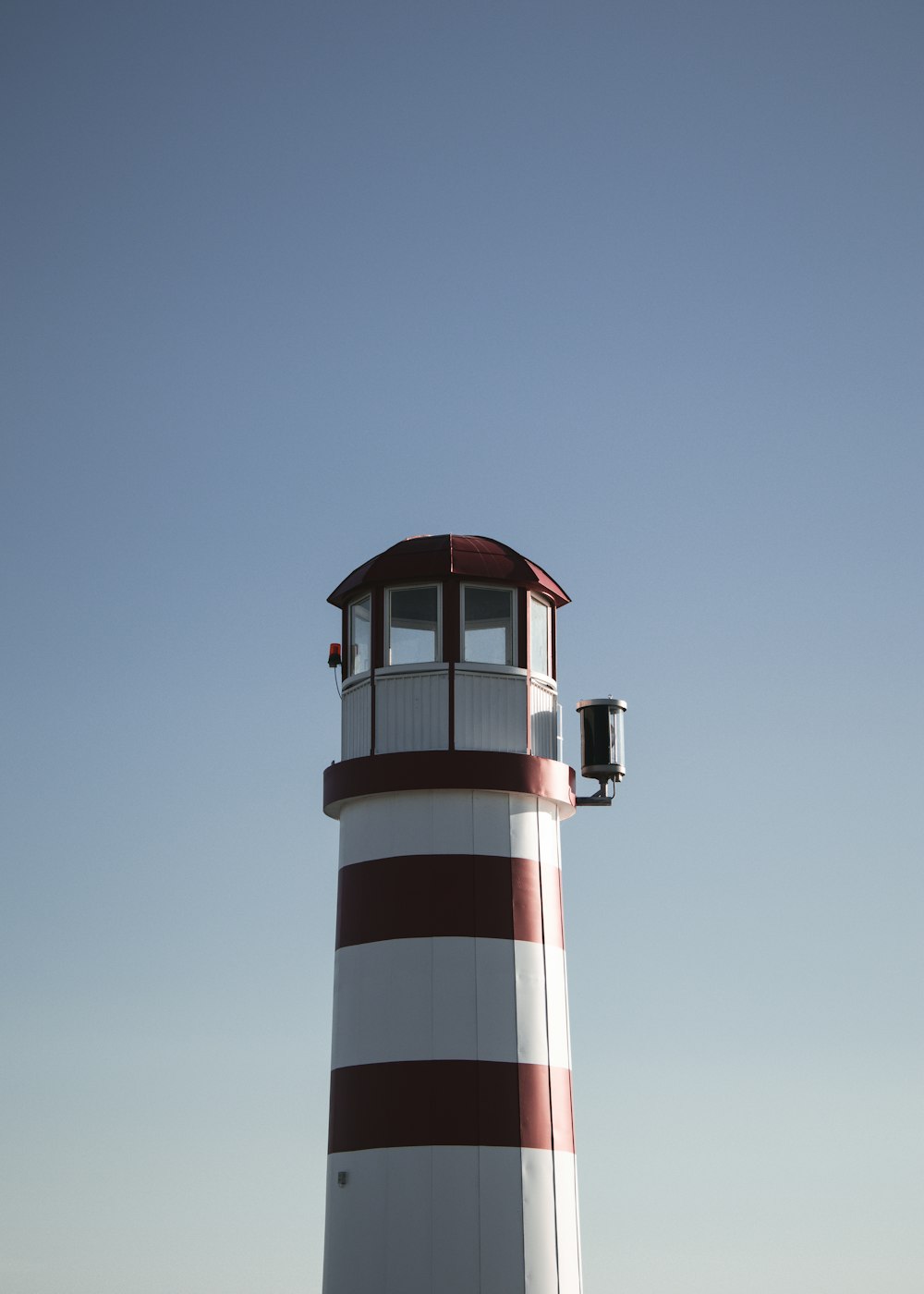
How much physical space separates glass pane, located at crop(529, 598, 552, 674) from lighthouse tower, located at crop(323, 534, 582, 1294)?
4 cm

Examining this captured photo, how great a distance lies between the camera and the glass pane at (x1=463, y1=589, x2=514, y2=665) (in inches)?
875

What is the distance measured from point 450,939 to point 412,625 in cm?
410

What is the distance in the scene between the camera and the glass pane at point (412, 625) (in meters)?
22.2

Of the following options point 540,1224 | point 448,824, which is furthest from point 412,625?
point 540,1224

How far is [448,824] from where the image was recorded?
2150 centimetres

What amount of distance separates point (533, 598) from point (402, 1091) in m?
6.55

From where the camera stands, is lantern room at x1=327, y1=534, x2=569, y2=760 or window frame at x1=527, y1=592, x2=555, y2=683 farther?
window frame at x1=527, y1=592, x2=555, y2=683

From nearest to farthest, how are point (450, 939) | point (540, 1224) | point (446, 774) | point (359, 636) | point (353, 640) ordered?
1. point (540, 1224)
2. point (450, 939)
3. point (446, 774)
4. point (359, 636)
5. point (353, 640)

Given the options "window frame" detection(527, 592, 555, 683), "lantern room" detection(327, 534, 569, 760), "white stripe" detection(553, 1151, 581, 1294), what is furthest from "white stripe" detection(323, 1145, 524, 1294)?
"window frame" detection(527, 592, 555, 683)

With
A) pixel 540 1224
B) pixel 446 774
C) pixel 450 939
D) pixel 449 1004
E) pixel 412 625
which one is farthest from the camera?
pixel 412 625

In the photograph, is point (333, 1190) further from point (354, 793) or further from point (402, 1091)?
point (354, 793)

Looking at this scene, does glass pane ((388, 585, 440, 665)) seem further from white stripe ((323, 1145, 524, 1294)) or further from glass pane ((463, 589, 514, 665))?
white stripe ((323, 1145, 524, 1294))

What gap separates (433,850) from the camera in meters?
21.4

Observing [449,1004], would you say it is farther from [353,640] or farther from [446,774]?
[353,640]
